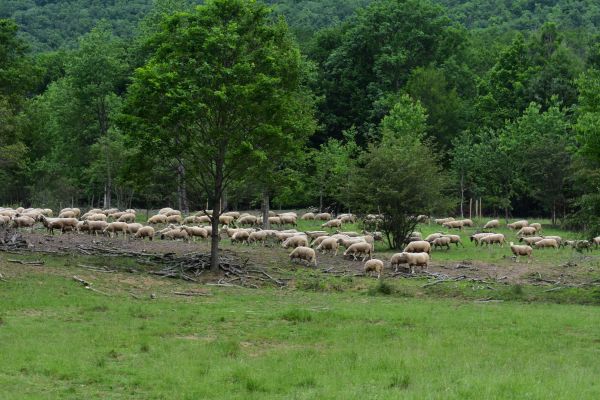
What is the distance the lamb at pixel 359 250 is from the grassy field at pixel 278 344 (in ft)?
30.7

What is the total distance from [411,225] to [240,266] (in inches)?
591

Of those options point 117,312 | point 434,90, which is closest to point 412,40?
point 434,90

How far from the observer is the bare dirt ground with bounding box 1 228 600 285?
32.5 meters

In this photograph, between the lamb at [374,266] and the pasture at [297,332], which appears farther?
the lamb at [374,266]

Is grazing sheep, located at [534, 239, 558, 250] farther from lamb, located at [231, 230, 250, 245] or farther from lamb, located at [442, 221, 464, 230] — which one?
lamb, located at [231, 230, 250, 245]

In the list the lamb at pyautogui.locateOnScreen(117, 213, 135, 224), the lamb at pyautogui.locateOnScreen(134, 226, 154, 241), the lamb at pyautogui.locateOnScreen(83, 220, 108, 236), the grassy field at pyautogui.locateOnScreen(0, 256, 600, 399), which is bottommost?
the grassy field at pyautogui.locateOnScreen(0, 256, 600, 399)

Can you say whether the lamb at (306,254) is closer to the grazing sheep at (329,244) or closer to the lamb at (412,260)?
the grazing sheep at (329,244)

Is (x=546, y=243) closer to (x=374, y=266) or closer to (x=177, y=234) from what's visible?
(x=374, y=266)

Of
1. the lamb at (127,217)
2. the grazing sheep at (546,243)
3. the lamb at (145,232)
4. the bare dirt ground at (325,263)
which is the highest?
the lamb at (127,217)

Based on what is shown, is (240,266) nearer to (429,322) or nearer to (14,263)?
(14,263)

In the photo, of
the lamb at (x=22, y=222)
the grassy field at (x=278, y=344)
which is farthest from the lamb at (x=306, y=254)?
the lamb at (x=22, y=222)

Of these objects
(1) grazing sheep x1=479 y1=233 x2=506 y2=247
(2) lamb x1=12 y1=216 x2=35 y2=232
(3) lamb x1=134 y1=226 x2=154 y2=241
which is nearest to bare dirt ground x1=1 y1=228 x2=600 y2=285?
(3) lamb x1=134 y1=226 x2=154 y2=241

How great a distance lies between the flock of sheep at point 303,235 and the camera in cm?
3581

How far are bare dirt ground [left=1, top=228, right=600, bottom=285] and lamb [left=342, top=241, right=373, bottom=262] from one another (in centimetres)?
49
